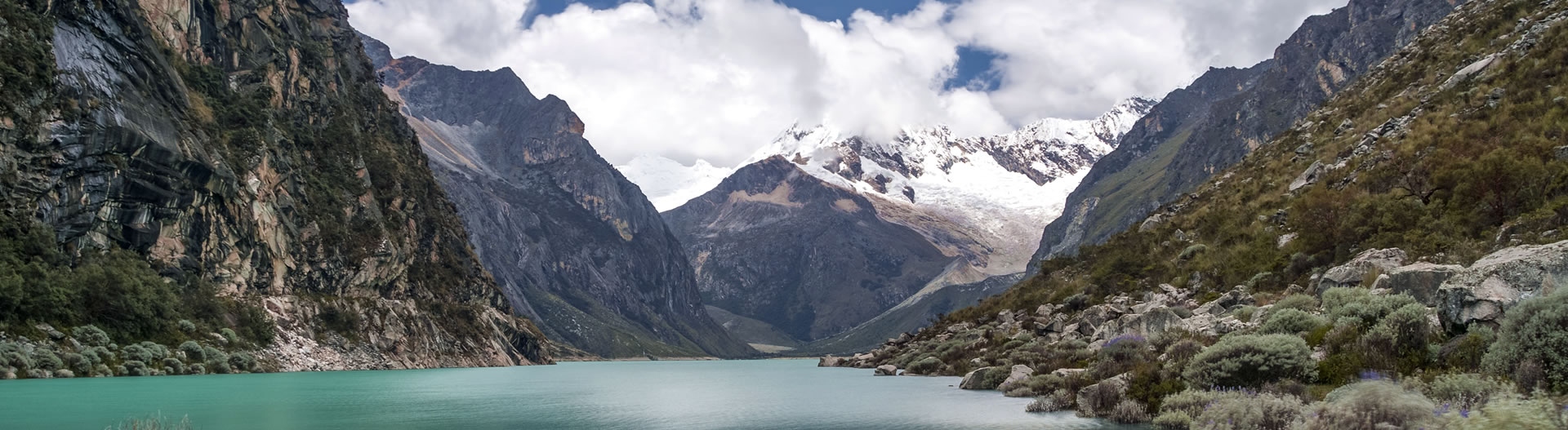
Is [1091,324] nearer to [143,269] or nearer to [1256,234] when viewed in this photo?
[1256,234]

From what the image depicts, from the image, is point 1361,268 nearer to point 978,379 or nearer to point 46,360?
point 978,379

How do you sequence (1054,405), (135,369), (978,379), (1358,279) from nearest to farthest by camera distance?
1. (1054,405)
2. (1358,279)
3. (978,379)
4. (135,369)

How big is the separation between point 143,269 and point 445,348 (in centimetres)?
4968

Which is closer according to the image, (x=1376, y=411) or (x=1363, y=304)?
(x=1376, y=411)

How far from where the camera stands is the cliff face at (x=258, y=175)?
2906 inches

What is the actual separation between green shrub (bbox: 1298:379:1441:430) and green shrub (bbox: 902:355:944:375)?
149 feet

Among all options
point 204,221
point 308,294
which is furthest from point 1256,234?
point 308,294

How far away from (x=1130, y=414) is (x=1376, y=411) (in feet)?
29.2

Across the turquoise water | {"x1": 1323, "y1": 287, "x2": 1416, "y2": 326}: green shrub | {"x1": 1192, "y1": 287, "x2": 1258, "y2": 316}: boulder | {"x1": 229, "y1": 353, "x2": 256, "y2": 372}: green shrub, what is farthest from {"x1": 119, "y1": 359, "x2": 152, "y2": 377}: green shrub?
{"x1": 1323, "y1": 287, "x2": 1416, "y2": 326}: green shrub

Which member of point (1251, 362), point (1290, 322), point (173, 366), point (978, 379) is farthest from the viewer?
point (173, 366)

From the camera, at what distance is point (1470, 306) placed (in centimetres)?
1811

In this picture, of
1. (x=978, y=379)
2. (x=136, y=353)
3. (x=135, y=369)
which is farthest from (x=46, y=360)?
(x=978, y=379)

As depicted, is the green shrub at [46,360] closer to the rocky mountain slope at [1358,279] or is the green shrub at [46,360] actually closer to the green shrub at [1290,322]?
the rocky mountain slope at [1358,279]

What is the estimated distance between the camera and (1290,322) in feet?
80.5
